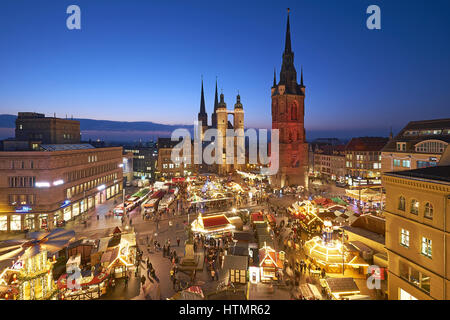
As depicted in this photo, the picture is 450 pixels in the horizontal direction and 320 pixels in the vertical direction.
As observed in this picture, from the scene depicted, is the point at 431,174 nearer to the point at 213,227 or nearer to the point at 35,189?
the point at 213,227

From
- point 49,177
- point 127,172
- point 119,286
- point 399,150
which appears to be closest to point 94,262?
point 119,286

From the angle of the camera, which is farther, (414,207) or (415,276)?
(414,207)

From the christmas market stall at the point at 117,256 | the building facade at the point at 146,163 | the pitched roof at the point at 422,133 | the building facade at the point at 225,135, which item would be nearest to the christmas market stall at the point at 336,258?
the christmas market stall at the point at 117,256

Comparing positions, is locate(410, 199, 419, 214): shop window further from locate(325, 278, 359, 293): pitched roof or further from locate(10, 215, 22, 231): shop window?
locate(10, 215, 22, 231): shop window

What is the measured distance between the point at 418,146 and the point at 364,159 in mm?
25026

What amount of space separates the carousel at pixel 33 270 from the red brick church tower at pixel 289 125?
4634 centimetres

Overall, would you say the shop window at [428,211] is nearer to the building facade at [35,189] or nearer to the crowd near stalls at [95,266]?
the crowd near stalls at [95,266]

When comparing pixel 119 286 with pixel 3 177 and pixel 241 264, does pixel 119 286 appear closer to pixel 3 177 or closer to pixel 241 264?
pixel 241 264

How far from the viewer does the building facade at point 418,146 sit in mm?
34000

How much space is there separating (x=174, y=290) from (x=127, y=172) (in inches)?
2047

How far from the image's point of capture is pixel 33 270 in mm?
11695

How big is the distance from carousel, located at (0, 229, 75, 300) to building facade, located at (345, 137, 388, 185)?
55.0 m

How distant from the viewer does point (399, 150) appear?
3947cm

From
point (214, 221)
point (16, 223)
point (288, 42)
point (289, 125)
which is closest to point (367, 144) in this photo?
point (289, 125)
